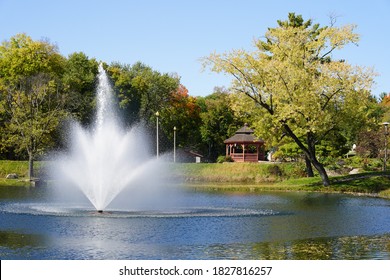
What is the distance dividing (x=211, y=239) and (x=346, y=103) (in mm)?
27386

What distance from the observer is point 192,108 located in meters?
90.9

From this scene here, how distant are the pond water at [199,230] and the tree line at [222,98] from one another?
34.7ft

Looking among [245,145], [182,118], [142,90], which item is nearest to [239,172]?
[245,145]

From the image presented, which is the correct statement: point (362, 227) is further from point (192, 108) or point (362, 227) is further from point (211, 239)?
point (192, 108)

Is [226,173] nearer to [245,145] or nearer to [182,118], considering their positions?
[245,145]

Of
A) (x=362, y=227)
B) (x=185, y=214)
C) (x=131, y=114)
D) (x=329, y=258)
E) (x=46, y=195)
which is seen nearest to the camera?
(x=329, y=258)

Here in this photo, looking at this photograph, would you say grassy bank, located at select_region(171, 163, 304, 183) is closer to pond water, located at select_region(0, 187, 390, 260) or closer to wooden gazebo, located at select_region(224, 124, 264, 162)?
wooden gazebo, located at select_region(224, 124, 264, 162)

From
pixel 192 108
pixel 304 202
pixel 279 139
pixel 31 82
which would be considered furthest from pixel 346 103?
pixel 192 108

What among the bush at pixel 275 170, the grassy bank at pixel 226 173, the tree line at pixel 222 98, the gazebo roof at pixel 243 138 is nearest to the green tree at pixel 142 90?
the tree line at pixel 222 98

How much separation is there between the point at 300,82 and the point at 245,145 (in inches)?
1336

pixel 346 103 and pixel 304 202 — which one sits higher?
pixel 346 103

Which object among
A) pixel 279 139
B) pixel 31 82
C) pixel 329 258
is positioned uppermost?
pixel 31 82

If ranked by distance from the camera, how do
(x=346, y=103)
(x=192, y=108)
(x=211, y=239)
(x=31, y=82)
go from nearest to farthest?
1. (x=211, y=239)
2. (x=346, y=103)
3. (x=31, y=82)
4. (x=192, y=108)

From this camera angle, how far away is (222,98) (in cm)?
9406
